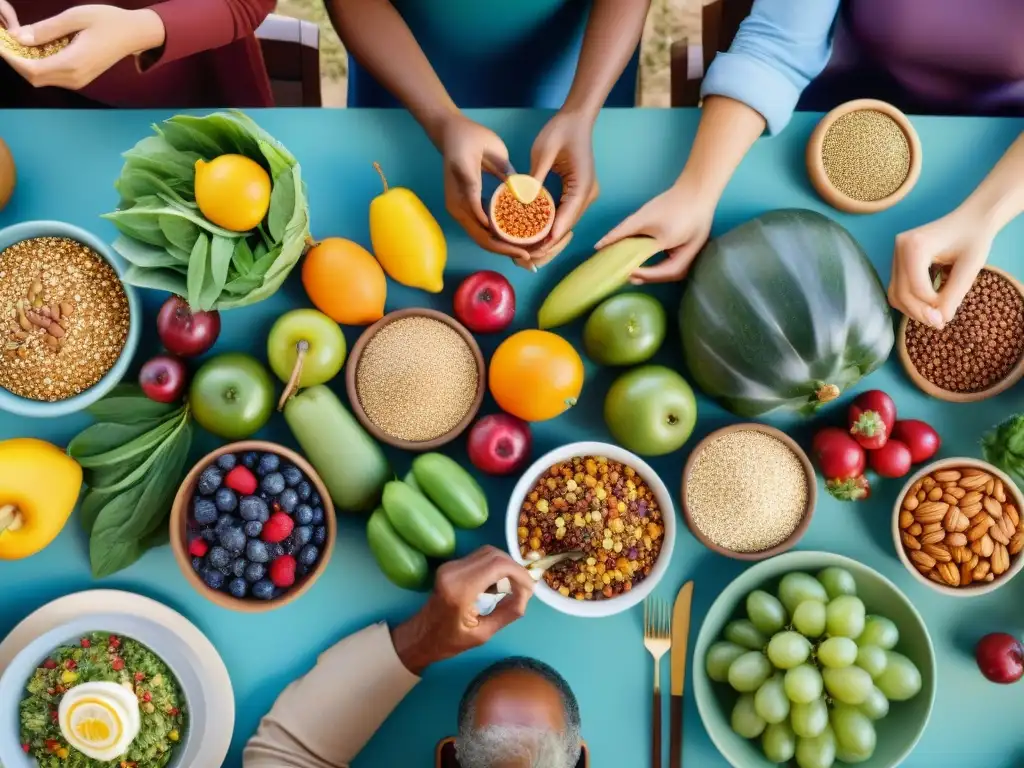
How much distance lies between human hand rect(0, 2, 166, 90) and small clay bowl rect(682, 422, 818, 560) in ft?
3.01

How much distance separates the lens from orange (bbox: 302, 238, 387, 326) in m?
0.94

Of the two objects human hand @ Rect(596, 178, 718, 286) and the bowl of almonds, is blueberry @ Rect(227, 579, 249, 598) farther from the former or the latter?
the bowl of almonds

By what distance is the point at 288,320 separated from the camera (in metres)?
0.94

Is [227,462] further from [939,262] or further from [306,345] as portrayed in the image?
[939,262]

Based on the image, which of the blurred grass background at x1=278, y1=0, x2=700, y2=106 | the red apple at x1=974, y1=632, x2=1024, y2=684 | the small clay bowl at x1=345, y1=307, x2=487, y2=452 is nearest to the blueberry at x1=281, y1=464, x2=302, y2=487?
the small clay bowl at x1=345, y1=307, x2=487, y2=452

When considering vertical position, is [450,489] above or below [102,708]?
above

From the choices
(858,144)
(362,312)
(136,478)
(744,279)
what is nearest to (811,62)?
(858,144)

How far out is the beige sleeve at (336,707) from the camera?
91cm

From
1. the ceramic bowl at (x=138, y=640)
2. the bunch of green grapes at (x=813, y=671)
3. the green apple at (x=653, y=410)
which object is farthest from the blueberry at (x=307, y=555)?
the bunch of green grapes at (x=813, y=671)

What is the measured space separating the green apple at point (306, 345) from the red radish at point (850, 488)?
0.69m

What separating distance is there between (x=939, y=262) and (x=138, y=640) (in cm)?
117

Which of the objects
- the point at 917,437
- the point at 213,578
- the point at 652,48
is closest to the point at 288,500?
the point at 213,578

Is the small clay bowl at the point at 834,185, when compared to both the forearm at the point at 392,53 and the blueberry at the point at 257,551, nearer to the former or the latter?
the forearm at the point at 392,53

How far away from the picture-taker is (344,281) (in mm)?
943
